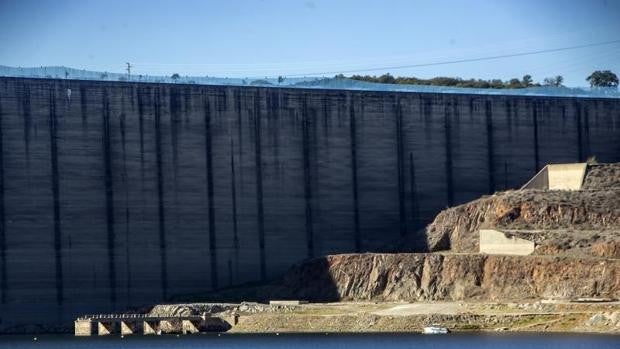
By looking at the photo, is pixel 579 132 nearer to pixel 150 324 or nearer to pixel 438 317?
pixel 438 317

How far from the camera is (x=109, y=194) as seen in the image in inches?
4943

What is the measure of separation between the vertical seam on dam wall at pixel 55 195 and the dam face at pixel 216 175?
0.28 ft

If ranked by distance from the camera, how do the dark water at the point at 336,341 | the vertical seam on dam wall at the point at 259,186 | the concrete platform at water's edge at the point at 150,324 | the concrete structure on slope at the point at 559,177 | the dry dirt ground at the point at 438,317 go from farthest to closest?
1. the concrete structure on slope at the point at 559,177
2. the vertical seam on dam wall at the point at 259,186
3. the concrete platform at water's edge at the point at 150,324
4. the dry dirt ground at the point at 438,317
5. the dark water at the point at 336,341

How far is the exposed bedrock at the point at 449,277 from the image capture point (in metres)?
113

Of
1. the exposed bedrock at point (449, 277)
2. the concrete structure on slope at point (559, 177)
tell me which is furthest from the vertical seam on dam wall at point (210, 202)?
the concrete structure on slope at point (559, 177)

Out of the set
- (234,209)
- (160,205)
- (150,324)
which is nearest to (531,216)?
(234,209)

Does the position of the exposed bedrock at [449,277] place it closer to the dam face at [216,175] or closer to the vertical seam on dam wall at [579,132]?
the dam face at [216,175]

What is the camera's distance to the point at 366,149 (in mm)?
136000

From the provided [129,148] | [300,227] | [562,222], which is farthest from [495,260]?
[129,148]

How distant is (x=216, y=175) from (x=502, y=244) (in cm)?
2208

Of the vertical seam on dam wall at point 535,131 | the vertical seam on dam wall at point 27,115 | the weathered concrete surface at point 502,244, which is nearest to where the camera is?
the weathered concrete surface at point 502,244

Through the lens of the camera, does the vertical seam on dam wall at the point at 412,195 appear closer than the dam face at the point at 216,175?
No

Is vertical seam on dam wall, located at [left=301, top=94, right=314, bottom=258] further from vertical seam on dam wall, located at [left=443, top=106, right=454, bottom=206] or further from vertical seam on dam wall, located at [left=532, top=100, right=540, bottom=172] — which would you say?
vertical seam on dam wall, located at [left=532, top=100, right=540, bottom=172]

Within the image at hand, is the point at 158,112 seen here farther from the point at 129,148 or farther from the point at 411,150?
the point at 411,150
